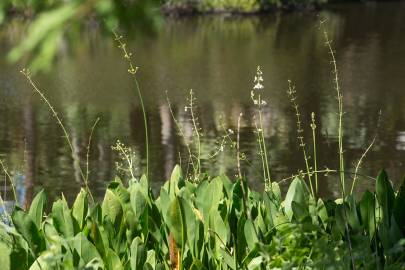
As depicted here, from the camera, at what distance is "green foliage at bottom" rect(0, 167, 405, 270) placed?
2.77m

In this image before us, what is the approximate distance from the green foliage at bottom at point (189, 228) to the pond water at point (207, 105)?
32cm

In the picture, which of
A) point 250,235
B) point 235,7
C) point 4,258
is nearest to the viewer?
point 4,258

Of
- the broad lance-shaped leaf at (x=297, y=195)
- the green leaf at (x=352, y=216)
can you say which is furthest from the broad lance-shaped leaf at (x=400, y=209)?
the broad lance-shaped leaf at (x=297, y=195)

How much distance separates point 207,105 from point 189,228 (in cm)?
796

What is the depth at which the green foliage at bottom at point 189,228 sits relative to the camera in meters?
2.77

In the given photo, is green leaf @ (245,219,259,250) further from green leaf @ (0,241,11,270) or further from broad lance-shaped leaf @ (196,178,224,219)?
green leaf @ (0,241,11,270)

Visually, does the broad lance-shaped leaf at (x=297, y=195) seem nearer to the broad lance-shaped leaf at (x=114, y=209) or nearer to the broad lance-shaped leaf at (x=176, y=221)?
the broad lance-shaped leaf at (x=176, y=221)

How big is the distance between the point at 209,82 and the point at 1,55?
5.49 metres

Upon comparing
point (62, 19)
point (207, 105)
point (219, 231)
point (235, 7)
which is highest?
point (62, 19)

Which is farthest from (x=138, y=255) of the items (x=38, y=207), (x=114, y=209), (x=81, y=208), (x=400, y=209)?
(x=400, y=209)

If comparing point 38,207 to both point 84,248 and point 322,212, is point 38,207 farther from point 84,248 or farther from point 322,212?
point 322,212

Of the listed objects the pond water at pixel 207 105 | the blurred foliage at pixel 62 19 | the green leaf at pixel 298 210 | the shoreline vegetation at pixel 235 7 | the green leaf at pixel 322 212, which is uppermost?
the blurred foliage at pixel 62 19

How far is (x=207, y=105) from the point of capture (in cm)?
1089

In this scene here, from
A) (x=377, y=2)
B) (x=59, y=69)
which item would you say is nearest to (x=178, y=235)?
(x=59, y=69)
